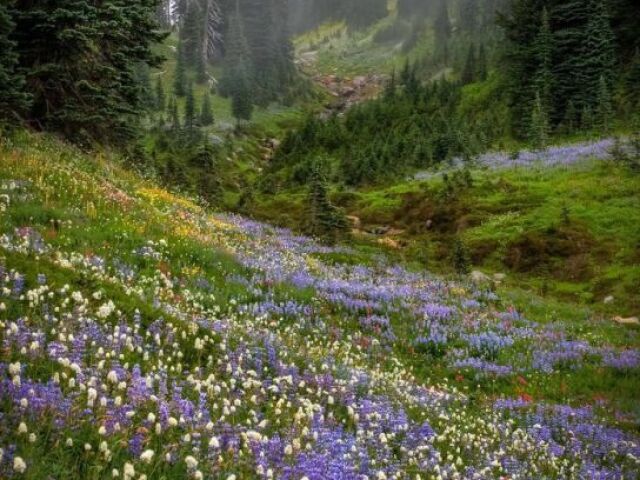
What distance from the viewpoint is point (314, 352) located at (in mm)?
8305

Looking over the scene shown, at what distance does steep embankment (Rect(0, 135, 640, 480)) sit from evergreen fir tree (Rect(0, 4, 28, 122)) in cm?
141

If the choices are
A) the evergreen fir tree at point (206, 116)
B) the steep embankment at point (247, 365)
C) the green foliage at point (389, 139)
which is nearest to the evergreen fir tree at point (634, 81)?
the green foliage at point (389, 139)

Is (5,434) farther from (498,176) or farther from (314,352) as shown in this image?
(498,176)

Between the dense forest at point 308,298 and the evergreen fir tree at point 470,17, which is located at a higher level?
the evergreen fir tree at point 470,17

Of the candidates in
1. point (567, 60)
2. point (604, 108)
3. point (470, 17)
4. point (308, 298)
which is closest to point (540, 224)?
point (308, 298)

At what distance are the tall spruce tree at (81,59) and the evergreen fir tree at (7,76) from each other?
694 mm

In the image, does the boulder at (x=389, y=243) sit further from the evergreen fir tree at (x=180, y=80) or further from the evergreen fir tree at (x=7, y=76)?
the evergreen fir tree at (x=180, y=80)

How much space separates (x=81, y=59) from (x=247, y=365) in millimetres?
17621

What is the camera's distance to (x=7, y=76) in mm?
15719

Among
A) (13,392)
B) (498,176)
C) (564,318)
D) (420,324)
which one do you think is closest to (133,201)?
(420,324)

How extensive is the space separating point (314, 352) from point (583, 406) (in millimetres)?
4995

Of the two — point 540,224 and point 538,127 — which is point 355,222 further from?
point 538,127

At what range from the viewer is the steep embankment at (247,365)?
4055 millimetres

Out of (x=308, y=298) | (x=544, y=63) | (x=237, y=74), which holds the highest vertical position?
(x=237, y=74)
